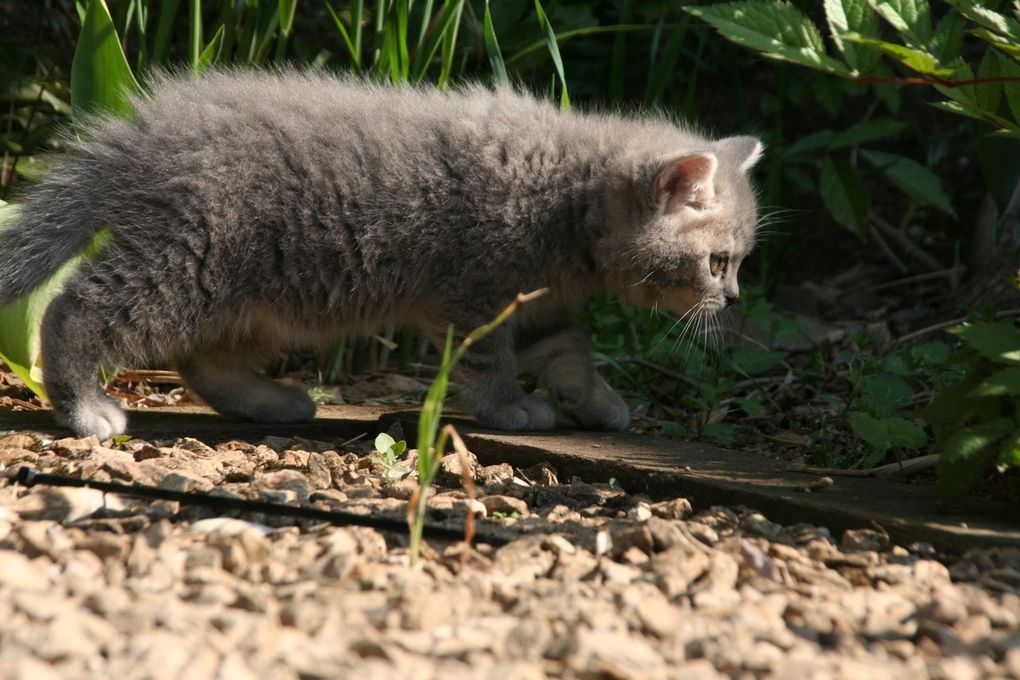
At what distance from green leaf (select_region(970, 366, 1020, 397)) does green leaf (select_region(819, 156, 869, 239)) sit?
6.04 feet

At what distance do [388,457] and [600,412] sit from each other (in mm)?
767

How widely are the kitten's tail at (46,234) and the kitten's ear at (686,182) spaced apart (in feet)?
4.28

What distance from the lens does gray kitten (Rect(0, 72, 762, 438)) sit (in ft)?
7.84

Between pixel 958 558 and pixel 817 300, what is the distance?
272 cm

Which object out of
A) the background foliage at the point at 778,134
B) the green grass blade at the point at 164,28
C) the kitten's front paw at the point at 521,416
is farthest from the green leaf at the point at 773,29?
the green grass blade at the point at 164,28

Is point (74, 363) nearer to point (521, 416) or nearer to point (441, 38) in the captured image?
point (521, 416)

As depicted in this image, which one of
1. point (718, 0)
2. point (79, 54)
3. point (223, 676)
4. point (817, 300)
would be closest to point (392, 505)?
point (223, 676)

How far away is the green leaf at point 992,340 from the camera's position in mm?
1773

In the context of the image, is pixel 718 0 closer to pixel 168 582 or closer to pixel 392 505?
pixel 392 505

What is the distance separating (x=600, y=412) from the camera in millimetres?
2756

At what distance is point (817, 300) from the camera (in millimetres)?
4305

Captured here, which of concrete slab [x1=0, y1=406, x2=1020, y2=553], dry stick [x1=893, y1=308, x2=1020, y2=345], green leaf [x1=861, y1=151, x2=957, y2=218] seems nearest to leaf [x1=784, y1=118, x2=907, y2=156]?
green leaf [x1=861, y1=151, x2=957, y2=218]

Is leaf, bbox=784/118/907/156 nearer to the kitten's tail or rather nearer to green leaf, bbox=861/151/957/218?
green leaf, bbox=861/151/957/218

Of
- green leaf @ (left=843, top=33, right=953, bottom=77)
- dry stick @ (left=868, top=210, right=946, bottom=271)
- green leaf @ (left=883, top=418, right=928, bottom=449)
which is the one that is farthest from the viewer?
dry stick @ (left=868, top=210, right=946, bottom=271)
